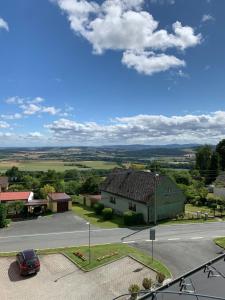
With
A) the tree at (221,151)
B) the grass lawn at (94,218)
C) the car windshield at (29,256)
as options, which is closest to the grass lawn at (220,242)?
the grass lawn at (94,218)

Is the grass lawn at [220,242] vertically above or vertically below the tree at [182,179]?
below

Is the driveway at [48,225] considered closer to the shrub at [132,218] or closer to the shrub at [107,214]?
the shrub at [107,214]

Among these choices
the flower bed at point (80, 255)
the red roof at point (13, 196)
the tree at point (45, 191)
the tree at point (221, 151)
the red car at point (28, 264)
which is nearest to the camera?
the red car at point (28, 264)

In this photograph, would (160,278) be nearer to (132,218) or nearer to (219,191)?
(132,218)

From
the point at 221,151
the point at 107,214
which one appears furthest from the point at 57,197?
the point at 221,151

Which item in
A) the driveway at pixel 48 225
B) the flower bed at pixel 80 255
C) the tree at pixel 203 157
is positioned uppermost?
the tree at pixel 203 157

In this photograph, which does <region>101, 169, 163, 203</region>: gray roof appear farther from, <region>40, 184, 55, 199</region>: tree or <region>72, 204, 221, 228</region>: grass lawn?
<region>40, 184, 55, 199</region>: tree

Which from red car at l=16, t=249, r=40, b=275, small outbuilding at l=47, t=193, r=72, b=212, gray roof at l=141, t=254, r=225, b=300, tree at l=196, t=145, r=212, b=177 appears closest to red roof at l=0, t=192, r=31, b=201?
small outbuilding at l=47, t=193, r=72, b=212
